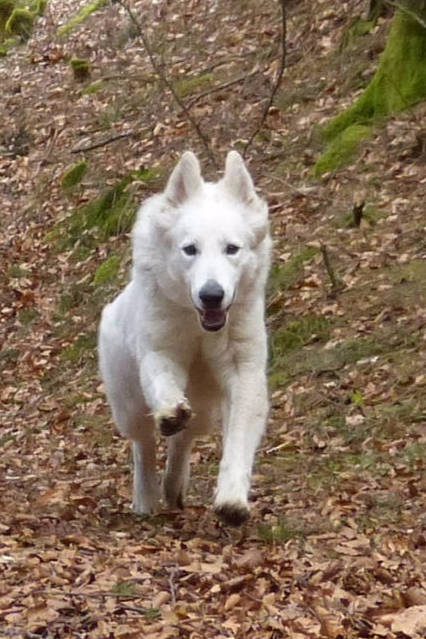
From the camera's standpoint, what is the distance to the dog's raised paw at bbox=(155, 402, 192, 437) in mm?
6508

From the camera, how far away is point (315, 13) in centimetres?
1738

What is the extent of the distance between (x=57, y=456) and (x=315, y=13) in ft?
29.7

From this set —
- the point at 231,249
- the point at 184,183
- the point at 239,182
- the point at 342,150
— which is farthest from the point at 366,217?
the point at 231,249

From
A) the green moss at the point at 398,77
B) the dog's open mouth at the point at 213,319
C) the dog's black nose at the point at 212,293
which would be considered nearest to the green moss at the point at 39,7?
the green moss at the point at 398,77

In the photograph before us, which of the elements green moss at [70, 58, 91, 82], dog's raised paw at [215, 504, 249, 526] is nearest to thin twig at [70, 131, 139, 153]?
green moss at [70, 58, 91, 82]

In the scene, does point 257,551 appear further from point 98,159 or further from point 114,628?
point 98,159

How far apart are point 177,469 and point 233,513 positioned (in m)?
1.63

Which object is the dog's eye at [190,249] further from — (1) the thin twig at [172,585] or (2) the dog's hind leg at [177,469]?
(1) the thin twig at [172,585]

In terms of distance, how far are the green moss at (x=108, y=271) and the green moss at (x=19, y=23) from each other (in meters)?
12.1

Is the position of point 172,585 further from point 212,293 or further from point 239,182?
point 239,182

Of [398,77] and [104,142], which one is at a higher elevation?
Answer: [104,142]

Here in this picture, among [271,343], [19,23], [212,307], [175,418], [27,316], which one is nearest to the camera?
[175,418]

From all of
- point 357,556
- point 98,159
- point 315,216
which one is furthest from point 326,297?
point 98,159

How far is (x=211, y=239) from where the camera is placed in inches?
268
